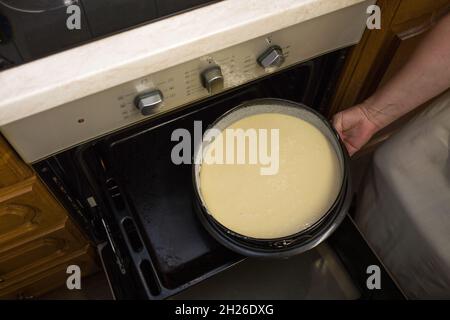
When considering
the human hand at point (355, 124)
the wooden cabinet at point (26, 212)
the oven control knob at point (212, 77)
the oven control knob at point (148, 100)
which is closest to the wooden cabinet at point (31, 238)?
the wooden cabinet at point (26, 212)

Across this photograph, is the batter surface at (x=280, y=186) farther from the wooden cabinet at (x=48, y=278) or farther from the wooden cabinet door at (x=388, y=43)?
the wooden cabinet at (x=48, y=278)

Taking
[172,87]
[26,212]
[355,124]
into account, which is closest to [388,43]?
[355,124]

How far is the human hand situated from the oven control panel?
0.19 meters

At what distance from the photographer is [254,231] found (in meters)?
0.73

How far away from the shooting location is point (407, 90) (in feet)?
2.80

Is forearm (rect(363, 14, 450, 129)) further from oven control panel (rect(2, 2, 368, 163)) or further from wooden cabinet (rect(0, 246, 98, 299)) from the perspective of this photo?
wooden cabinet (rect(0, 246, 98, 299))

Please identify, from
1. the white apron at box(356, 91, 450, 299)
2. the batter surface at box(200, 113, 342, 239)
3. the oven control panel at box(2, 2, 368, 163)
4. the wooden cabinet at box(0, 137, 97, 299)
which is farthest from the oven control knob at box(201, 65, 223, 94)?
the white apron at box(356, 91, 450, 299)

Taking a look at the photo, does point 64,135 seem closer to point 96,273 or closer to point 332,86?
point 332,86

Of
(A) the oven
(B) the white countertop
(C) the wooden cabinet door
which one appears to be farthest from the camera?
(C) the wooden cabinet door

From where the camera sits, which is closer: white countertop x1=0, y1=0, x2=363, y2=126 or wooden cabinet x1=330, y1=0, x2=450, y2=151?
white countertop x1=0, y1=0, x2=363, y2=126

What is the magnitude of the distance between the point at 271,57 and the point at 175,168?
1.09 feet

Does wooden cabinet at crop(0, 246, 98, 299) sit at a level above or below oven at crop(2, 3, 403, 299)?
below

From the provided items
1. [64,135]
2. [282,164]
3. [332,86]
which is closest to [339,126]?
[332,86]

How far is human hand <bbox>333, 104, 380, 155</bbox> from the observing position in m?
0.90
